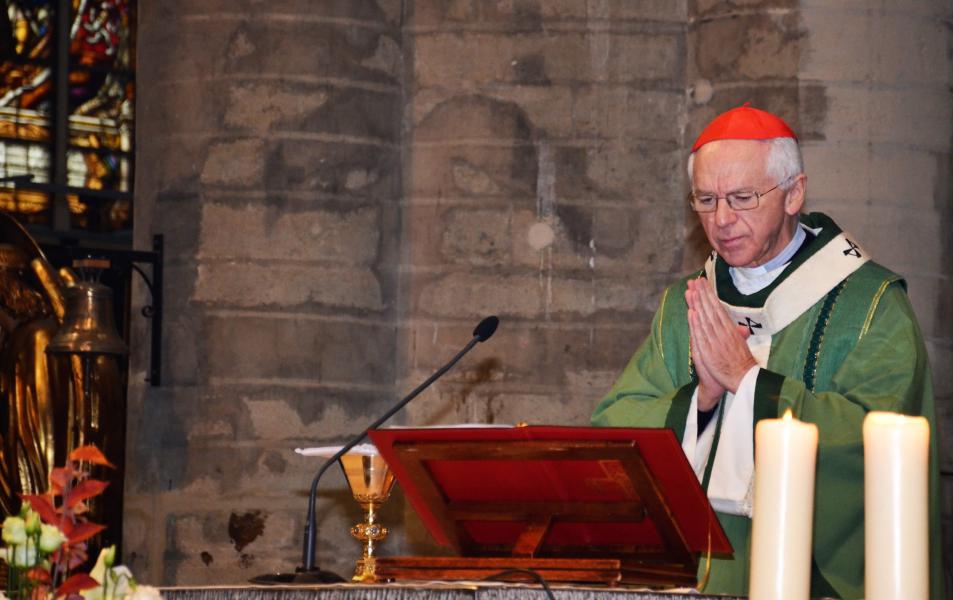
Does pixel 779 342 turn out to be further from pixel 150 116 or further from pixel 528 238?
pixel 150 116

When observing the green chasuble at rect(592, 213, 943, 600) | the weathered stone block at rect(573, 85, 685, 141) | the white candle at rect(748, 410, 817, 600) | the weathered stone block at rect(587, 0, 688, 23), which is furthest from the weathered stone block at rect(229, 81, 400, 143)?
the white candle at rect(748, 410, 817, 600)

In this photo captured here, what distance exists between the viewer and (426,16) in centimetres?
708

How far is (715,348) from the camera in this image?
3924mm

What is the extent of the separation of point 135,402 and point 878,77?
3.14m

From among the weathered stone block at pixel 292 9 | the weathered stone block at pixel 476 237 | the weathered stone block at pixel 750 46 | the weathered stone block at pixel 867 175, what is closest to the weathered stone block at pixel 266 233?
the weathered stone block at pixel 476 237

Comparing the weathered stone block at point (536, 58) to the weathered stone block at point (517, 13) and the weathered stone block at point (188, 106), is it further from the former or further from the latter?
the weathered stone block at point (188, 106)

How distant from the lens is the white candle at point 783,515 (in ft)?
5.33

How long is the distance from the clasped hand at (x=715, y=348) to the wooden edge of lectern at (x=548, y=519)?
749mm

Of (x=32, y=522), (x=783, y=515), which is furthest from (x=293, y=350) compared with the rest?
(x=783, y=515)

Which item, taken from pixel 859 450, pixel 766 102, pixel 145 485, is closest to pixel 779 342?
pixel 859 450

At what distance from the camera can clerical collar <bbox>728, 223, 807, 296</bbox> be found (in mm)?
4367

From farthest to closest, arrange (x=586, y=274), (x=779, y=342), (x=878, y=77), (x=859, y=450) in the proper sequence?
(x=586, y=274) → (x=878, y=77) → (x=779, y=342) → (x=859, y=450)

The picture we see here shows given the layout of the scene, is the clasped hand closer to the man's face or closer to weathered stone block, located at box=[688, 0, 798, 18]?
the man's face

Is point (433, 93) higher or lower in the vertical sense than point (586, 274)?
higher
